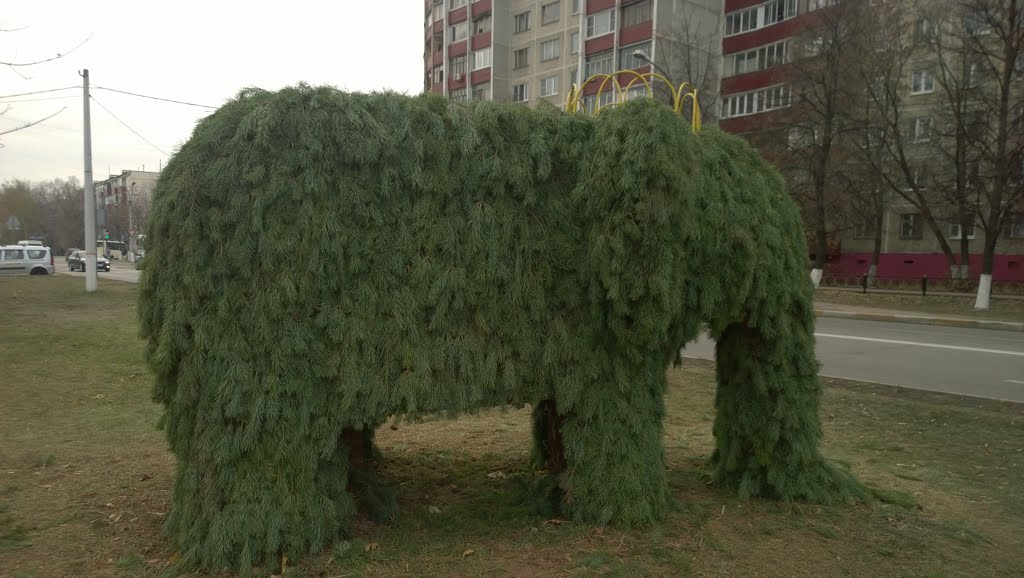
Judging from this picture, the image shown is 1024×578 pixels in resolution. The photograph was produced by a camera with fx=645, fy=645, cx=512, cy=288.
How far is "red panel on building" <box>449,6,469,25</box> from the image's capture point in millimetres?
46125

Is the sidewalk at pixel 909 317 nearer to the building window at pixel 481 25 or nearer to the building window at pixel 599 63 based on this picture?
the building window at pixel 599 63

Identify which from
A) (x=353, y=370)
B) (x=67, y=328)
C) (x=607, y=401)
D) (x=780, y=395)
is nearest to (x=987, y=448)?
(x=780, y=395)

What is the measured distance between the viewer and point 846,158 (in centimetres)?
2525

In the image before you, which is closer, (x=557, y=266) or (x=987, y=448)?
(x=557, y=266)

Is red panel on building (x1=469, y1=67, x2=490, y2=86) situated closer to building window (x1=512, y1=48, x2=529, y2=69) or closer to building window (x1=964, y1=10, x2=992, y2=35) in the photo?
building window (x1=512, y1=48, x2=529, y2=69)

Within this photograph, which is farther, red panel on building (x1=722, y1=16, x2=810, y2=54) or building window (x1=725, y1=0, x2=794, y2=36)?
building window (x1=725, y1=0, x2=794, y2=36)

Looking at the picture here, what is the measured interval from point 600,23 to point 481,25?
10.6 meters

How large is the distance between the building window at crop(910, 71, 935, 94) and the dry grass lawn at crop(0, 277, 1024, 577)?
2787 cm

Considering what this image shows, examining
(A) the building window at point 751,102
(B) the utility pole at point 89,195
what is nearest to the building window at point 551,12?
(A) the building window at point 751,102

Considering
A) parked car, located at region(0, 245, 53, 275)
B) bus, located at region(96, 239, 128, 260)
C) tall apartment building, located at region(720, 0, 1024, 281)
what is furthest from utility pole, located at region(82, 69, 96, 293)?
bus, located at region(96, 239, 128, 260)

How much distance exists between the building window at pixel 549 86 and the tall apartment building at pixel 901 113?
10.5 m

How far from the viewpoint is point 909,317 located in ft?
55.9

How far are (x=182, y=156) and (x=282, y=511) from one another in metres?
1.87

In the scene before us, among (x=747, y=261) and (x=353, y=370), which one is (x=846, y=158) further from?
(x=353, y=370)
